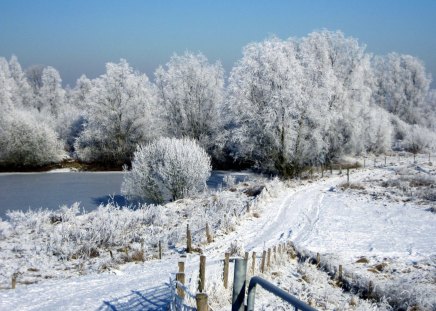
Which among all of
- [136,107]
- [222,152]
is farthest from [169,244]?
[136,107]

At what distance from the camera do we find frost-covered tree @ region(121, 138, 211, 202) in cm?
2777

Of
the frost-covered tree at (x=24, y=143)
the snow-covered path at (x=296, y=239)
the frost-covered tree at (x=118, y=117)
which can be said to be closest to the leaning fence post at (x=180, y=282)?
the snow-covered path at (x=296, y=239)

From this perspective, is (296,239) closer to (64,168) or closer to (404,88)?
(64,168)

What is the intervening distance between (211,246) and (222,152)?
3071cm

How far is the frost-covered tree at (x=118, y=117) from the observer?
162ft

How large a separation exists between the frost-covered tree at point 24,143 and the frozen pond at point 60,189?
2859 mm

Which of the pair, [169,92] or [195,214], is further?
[169,92]

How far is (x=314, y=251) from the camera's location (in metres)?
16.8

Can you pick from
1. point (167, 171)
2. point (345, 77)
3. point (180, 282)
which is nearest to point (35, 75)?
point (345, 77)

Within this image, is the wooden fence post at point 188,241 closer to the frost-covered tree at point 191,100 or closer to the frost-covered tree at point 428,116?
the frost-covered tree at point 191,100

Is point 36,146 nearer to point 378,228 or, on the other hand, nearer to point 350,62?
point 350,62

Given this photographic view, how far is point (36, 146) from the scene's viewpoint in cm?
4944

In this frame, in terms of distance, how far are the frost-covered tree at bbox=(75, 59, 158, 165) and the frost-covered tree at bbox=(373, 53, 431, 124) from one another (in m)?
36.3

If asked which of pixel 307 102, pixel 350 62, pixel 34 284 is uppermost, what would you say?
pixel 350 62
